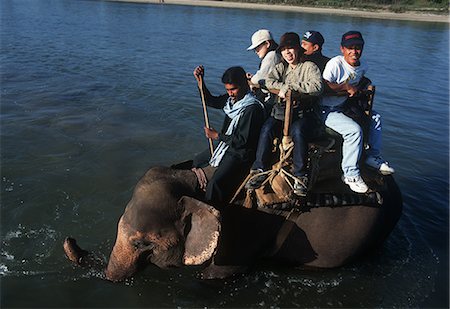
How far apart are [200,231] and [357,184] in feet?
6.34

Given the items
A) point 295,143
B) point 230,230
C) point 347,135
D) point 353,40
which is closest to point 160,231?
point 230,230

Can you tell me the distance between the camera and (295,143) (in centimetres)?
469

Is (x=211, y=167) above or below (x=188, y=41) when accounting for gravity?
above

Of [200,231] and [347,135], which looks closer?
[200,231]

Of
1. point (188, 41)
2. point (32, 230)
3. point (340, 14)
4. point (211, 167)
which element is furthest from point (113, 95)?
point (340, 14)

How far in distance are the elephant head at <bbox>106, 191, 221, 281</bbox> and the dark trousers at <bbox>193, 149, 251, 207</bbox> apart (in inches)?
15.2

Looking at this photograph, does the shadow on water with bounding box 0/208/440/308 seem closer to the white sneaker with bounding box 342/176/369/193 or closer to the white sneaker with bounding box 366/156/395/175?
the white sneaker with bounding box 342/176/369/193

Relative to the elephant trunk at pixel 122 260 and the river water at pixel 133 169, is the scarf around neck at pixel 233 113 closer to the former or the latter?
the elephant trunk at pixel 122 260

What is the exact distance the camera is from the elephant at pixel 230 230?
4242 millimetres

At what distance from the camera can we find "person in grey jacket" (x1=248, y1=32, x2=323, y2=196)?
4.58m

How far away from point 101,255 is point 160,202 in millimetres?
1883

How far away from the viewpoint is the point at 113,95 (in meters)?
12.9

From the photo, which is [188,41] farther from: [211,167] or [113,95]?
[211,167]

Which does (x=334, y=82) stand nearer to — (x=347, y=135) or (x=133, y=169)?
(x=347, y=135)
